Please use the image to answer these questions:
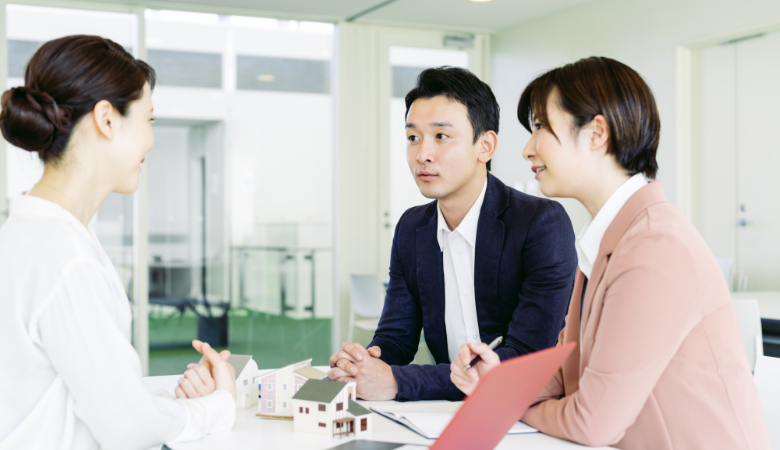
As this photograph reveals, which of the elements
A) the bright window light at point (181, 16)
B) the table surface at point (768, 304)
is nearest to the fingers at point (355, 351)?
the table surface at point (768, 304)

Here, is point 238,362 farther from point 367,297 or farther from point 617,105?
point 367,297

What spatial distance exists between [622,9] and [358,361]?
4.32m

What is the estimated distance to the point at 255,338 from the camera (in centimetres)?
559

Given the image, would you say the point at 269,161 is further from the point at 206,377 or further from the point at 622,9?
the point at 206,377

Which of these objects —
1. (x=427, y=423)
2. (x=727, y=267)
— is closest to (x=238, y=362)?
(x=427, y=423)

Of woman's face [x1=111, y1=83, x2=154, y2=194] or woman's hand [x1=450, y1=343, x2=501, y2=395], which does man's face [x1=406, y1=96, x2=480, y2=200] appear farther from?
woman's face [x1=111, y1=83, x2=154, y2=194]

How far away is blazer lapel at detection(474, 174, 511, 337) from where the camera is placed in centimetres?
182

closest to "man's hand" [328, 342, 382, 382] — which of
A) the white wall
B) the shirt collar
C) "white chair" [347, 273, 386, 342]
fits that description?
the shirt collar

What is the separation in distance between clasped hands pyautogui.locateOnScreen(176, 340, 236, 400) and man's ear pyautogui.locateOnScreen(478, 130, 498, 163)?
0.94m

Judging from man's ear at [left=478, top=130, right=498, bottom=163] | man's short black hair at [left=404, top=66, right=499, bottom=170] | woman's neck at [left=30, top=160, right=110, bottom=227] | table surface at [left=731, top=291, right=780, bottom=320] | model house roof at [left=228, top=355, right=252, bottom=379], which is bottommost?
table surface at [left=731, top=291, right=780, bottom=320]

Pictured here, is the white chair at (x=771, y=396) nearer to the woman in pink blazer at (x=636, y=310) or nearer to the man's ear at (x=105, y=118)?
the woman in pink blazer at (x=636, y=310)

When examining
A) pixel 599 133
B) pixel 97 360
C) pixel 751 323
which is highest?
pixel 599 133

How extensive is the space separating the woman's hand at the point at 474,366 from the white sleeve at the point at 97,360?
0.56 m

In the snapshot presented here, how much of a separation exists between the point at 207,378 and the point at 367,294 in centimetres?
360
